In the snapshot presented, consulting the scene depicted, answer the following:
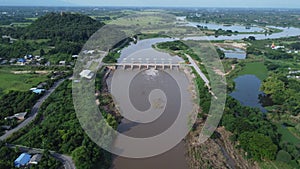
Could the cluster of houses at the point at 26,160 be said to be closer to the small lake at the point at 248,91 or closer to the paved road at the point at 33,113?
the paved road at the point at 33,113

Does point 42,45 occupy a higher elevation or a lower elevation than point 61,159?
higher

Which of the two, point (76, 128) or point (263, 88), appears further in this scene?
point (263, 88)

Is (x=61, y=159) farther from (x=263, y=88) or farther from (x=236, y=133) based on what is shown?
(x=263, y=88)

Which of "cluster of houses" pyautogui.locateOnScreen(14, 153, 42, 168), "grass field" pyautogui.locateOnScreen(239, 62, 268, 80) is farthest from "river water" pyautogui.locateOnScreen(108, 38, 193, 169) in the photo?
"grass field" pyautogui.locateOnScreen(239, 62, 268, 80)

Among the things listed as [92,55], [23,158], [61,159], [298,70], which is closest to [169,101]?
[61,159]

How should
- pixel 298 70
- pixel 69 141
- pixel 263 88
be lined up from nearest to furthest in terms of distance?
pixel 69 141
pixel 263 88
pixel 298 70

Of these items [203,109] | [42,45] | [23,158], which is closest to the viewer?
[23,158]

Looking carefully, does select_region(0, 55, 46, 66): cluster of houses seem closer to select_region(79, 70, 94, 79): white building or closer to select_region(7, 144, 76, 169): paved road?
select_region(79, 70, 94, 79): white building
